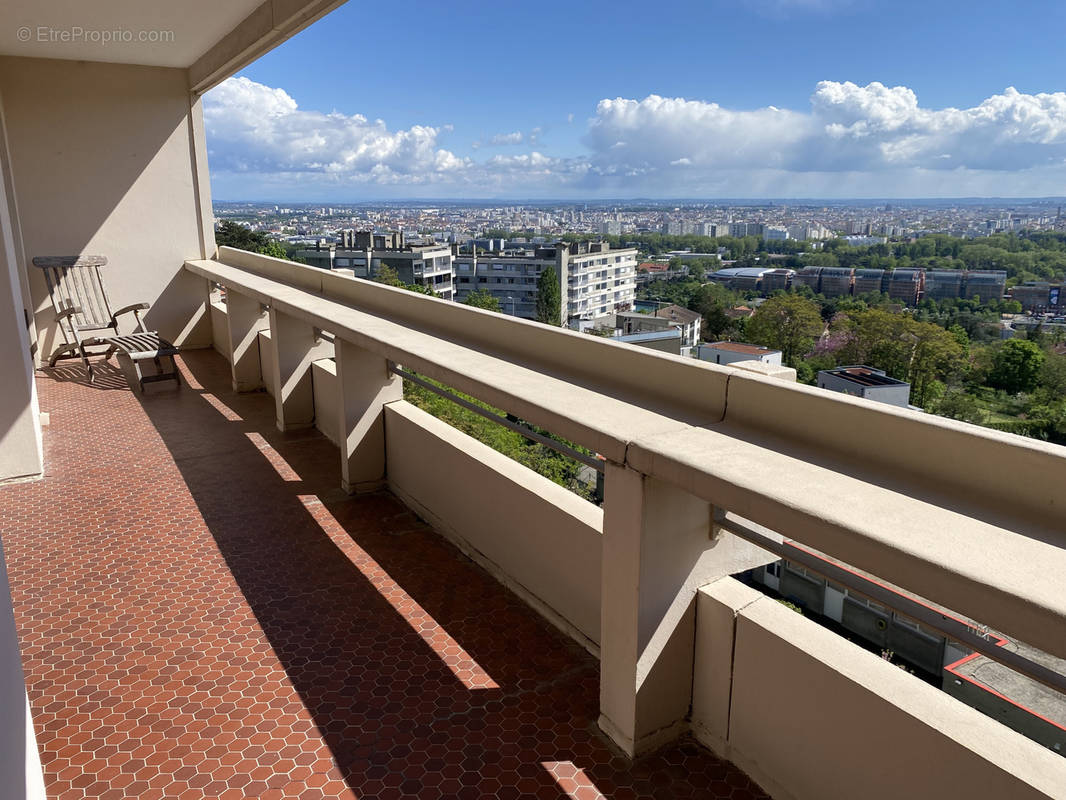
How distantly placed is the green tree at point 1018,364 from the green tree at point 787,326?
409cm

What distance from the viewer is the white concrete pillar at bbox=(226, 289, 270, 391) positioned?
7168 millimetres

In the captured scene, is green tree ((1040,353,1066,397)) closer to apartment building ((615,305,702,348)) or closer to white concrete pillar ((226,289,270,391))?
apartment building ((615,305,702,348))

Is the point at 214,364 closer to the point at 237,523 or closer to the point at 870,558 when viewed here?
the point at 237,523

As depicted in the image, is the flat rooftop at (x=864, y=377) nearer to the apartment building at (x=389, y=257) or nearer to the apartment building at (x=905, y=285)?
the apartment building at (x=905, y=285)

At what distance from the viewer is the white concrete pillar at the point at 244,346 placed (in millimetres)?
7168

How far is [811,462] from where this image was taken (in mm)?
1932

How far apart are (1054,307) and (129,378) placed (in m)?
18.2

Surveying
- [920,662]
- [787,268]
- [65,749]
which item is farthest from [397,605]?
[787,268]

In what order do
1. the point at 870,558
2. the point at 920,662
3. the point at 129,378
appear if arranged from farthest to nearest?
the point at 129,378, the point at 920,662, the point at 870,558

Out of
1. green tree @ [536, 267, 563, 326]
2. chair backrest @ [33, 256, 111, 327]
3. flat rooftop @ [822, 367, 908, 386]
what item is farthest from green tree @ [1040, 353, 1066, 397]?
green tree @ [536, 267, 563, 326]

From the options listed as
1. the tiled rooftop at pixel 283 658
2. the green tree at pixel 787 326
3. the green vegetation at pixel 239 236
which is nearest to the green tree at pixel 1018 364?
the green tree at pixel 787 326

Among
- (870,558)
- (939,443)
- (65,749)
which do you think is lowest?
(65,749)

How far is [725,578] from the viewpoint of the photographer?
2.47 m

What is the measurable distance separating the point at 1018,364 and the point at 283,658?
63.1 ft
